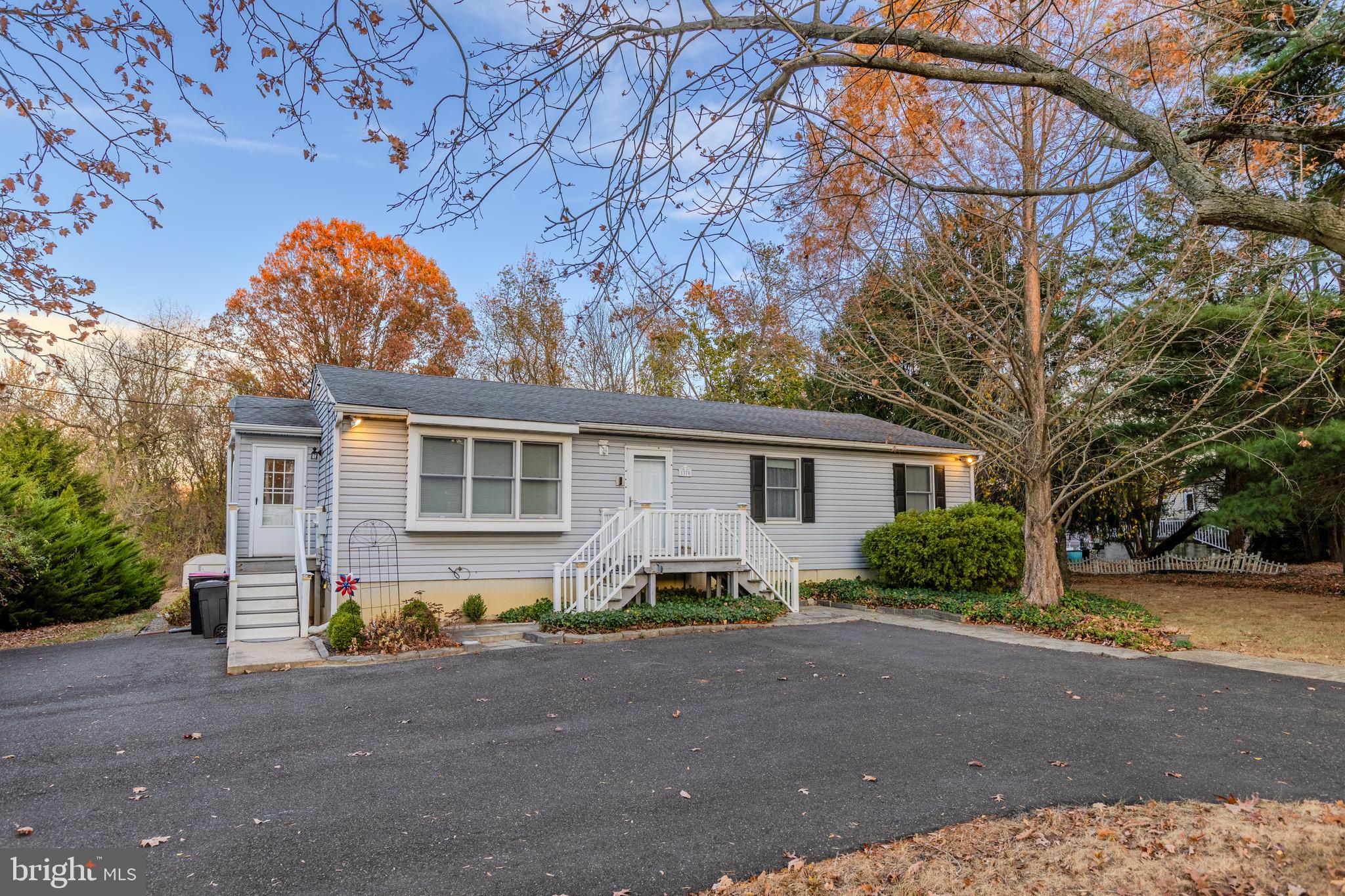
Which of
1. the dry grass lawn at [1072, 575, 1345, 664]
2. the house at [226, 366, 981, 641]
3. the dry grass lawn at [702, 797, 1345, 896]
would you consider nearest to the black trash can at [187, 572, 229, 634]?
the house at [226, 366, 981, 641]

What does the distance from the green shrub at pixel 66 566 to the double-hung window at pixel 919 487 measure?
15808mm

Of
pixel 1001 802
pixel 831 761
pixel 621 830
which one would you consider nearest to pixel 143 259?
pixel 621 830

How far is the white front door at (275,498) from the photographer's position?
507 inches

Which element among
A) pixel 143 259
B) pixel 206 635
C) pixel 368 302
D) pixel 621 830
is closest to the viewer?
pixel 621 830

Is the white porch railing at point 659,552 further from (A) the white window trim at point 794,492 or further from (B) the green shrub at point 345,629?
(B) the green shrub at point 345,629

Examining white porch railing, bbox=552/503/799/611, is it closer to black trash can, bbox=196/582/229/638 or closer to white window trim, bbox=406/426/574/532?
white window trim, bbox=406/426/574/532

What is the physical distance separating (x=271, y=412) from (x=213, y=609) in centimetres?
421

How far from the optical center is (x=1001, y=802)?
4.15 meters

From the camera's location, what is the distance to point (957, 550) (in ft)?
44.2

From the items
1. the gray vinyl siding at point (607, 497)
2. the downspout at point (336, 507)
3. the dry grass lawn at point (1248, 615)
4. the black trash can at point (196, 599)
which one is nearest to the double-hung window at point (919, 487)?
the gray vinyl siding at point (607, 497)

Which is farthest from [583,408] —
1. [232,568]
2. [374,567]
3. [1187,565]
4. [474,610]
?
[1187,565]

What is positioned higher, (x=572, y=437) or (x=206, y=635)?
(x=572, y=437)

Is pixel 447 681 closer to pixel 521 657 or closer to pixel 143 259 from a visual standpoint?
pixel 521 657

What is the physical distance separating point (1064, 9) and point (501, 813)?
10162mm
